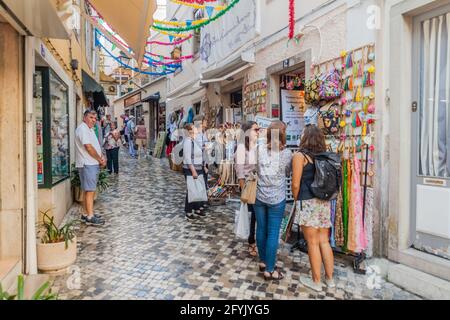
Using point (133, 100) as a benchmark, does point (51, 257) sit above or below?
below

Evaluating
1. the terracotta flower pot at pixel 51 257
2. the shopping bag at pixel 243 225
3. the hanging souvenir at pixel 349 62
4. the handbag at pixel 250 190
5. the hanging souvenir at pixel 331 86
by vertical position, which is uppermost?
the hanging souvenir at pixel 349 62

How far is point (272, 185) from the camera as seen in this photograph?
332cm

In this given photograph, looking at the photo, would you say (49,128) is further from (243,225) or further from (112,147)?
(112,147)

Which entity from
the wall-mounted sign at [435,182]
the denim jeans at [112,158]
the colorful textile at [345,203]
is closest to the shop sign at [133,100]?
the denim jeans at [112,158]

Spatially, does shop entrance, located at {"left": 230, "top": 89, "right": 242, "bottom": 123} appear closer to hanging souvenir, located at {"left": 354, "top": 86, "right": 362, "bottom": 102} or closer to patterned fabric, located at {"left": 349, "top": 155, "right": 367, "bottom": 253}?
hanging souvenir, located at {"left": 354, "top": 86, "right": 362, "bottom": 102}

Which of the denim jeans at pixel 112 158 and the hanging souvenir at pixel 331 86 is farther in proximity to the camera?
the denim jeans at pixel 112 158

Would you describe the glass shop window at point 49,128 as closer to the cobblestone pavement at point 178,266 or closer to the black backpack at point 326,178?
the cobblestone pavement at point 178,266

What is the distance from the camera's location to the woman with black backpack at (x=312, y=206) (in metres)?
3.17

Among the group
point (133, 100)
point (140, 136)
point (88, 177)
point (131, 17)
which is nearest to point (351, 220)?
point (88, 177)

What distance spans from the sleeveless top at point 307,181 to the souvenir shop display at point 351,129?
0.76 meters

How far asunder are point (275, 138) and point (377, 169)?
1.44 m

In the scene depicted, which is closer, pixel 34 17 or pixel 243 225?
pixel 34 17

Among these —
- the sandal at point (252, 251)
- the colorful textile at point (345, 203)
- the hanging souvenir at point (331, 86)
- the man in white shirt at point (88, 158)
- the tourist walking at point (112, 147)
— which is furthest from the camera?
the tourist walking at point (112, 147)

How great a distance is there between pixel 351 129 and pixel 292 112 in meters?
2.56
